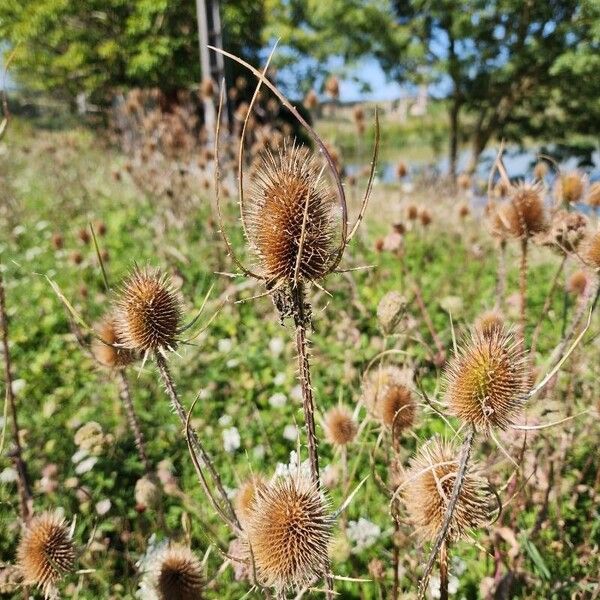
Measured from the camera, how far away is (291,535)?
1.18 meters

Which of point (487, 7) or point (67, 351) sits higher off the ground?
point (487, 7)

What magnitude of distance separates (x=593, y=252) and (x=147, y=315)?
4.84 ft

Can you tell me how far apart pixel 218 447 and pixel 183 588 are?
4.26 feet

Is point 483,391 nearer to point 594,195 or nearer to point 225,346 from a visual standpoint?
point 594,195

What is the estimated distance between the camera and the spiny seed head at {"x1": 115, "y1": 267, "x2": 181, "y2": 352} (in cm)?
138

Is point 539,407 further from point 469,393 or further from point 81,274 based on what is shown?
point 81,274

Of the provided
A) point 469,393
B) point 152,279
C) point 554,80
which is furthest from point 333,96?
point 554,80

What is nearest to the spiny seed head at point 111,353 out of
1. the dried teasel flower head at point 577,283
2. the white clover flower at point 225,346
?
the white clover flower at point 225,346

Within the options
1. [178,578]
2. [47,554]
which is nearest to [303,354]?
[178,578]

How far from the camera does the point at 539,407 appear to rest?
1835 millimetres

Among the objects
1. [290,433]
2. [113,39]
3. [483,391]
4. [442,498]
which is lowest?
[290,433]

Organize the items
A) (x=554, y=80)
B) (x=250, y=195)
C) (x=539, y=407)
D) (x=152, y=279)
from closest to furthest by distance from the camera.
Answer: (x=250, y=195) → (x=152, y=279) → (x=539, y=407) → (x=554, y=80)

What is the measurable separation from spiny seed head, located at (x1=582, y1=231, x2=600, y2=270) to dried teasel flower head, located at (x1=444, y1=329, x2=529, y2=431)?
0.79m

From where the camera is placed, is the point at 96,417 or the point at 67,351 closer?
the point at 96,417
